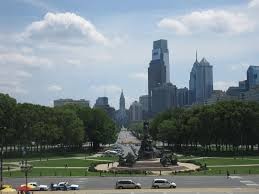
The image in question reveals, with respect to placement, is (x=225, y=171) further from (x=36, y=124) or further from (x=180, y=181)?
(x=36, y=124)

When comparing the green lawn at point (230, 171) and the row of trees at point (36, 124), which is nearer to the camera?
the green lawn at point (230, 171)

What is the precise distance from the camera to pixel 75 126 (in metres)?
153

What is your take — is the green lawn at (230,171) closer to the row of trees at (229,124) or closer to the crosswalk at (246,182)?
the crosswalk at (246,182)

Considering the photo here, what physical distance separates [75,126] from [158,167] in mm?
60189

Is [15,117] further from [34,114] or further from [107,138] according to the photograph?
[107,138]

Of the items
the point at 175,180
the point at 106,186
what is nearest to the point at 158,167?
the point at 175,180

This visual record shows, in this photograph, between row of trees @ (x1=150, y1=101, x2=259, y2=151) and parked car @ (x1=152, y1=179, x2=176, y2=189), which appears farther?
row of trees @ (x1=150, y1=101, x2=259, y2=151)

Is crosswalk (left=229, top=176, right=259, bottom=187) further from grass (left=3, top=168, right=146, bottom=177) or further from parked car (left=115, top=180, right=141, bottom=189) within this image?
grass (left=3, top=168, right=146, bottom=177)

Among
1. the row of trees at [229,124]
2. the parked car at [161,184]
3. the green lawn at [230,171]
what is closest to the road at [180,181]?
the parked car at [161,184]

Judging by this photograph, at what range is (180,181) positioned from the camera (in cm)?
7650

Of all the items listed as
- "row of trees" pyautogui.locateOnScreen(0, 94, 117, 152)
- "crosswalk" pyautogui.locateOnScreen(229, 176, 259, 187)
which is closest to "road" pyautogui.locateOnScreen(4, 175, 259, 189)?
"crosswalk" pyautogui.locateOnScreen(229, 176, 259, 187)

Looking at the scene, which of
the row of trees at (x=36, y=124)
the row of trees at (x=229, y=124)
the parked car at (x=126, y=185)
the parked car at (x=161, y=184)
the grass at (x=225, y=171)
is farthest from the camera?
the row of trees at (x=229, y=124)

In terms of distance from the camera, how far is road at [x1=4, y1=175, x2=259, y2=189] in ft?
231

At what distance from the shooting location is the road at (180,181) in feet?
231
